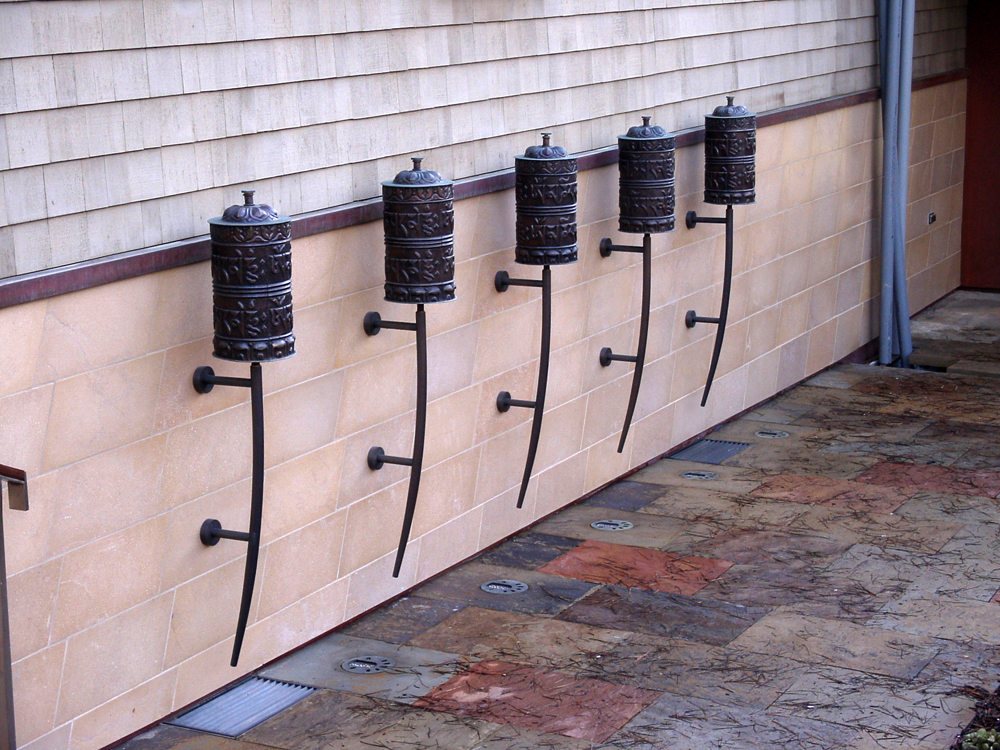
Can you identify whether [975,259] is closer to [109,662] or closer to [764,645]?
[764,645]

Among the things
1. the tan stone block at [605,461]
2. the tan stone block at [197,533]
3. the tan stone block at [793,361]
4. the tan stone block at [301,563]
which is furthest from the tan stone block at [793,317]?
the tan stone block at [197,533]

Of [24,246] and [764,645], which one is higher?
[24,246]

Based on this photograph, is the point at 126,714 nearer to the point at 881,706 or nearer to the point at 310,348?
the point at 310,348

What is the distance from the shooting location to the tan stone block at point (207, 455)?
11.0 feet

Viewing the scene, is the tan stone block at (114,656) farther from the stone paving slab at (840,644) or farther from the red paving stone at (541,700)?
the stone paving slab at (840,644)

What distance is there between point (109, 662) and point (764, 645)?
1.89 meters

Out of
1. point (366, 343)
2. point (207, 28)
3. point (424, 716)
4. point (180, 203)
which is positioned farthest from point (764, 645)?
point (207, 28)

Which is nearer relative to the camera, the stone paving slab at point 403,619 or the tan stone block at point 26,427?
the tan stone block at point 26,427

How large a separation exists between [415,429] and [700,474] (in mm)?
1864

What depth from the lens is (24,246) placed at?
293 centimetres

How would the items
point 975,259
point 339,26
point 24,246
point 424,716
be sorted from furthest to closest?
point 975,259, point 339,26, point 424,716, point 24,246

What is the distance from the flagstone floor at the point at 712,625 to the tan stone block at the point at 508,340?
69 centimetres

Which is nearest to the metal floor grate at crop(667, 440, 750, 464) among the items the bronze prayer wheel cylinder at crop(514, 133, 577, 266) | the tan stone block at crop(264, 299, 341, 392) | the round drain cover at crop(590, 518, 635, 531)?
the round drain cover at crop(590, 518, 635, 531)

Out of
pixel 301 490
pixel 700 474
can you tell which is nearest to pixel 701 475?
pixel 700 474
